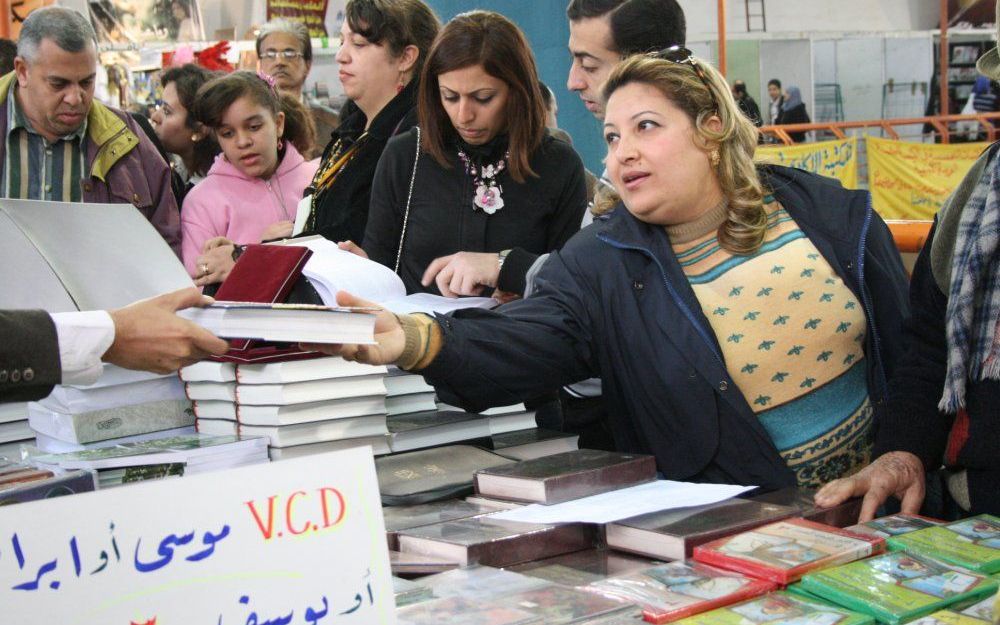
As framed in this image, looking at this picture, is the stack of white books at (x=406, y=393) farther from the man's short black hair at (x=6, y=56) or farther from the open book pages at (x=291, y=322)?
the man's short black hair at (x=6, y=56)

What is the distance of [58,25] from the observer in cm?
321

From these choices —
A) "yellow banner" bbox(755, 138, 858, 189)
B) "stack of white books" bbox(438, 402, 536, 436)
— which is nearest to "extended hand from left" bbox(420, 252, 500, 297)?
"stack of white books" bbox(438, 402, 536, 436)

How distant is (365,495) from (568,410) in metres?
1.36

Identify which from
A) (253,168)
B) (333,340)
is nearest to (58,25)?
(253,168)

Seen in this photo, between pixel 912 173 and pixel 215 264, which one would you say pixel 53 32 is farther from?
pixel 912 173

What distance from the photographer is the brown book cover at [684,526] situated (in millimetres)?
1377

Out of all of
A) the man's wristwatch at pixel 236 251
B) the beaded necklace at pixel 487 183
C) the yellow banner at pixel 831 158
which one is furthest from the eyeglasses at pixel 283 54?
the yellow banner at pixel 831 158

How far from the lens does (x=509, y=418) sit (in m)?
2.06

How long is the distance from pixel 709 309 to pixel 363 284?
2.19 ft

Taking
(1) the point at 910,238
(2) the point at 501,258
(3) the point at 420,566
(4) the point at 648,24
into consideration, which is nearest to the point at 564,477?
(3) the point at 420,566

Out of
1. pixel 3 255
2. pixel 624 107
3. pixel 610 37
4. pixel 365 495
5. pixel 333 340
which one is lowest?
pixel 365 495

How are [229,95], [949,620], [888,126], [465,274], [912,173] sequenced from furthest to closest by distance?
[888,126] < [912,173] < [229,95] < [465,274] < [949,620]

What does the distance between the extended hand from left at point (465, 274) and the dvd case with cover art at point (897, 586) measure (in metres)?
1.16

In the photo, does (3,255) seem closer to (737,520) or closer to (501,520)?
(501,520)
